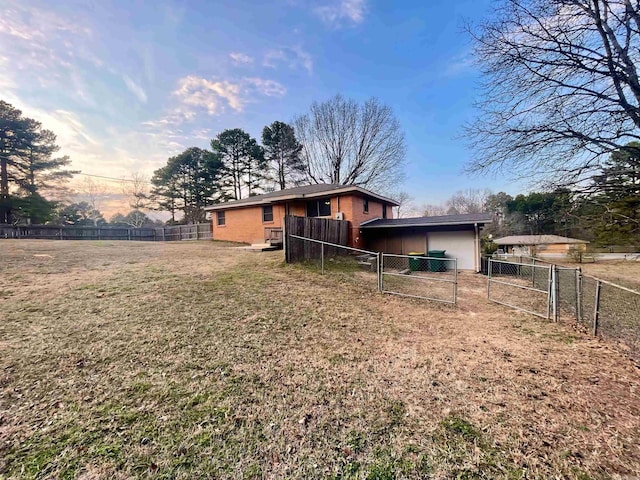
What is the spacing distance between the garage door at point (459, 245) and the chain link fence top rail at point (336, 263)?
422 centimetres

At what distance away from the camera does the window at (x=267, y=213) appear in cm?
1578

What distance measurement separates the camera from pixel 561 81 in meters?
5.81

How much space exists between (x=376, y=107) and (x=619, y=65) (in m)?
18.0

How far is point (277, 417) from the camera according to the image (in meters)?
2.39

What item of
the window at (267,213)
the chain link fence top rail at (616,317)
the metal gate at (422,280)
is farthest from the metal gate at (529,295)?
the window at (267,213)

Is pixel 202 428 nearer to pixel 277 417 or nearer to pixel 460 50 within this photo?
pixel 277 417

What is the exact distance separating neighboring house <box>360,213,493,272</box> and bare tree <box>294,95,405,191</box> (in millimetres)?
10600

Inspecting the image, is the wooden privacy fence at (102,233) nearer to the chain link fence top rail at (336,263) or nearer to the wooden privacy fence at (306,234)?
the wooden privacy fence at (306,234)

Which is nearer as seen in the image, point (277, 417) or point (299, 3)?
point (277, 417)

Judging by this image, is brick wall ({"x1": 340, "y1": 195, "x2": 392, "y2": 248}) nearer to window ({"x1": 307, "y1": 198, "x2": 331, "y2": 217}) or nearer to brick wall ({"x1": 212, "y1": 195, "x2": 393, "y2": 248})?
brick wall ({"x1": 212, "y1": 195, "x2": 393, "y2": 248})

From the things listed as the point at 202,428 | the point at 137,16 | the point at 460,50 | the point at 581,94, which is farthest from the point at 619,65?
the point at 137,16

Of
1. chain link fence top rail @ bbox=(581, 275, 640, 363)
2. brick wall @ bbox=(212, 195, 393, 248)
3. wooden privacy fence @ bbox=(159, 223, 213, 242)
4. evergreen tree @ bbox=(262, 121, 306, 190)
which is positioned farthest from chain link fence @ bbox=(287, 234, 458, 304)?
evergreen tree @ bbox=(262, 121, 306, 190)

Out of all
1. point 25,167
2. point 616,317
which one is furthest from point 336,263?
point 25,167

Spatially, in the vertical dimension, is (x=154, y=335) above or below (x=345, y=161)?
below
